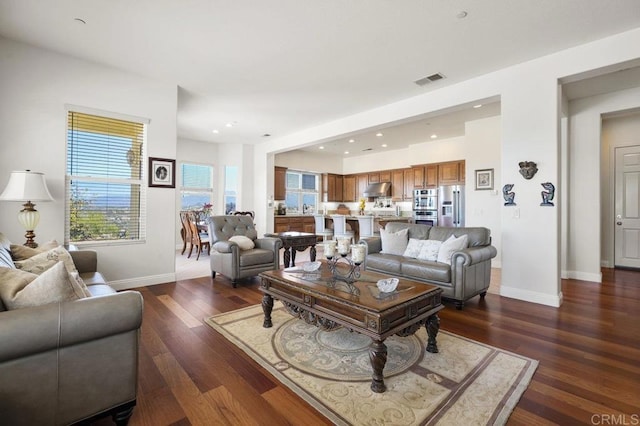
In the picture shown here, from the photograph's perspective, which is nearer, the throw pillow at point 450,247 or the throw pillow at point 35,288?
the throw pillow at point 35,288

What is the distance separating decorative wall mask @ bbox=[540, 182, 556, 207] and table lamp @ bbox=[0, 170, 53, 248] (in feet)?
18.0

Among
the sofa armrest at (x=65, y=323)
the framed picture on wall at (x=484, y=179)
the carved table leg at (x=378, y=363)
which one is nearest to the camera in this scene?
the sofa armrest at (x=65, y=323)

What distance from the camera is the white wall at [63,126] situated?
335 cm

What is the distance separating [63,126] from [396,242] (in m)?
4.55

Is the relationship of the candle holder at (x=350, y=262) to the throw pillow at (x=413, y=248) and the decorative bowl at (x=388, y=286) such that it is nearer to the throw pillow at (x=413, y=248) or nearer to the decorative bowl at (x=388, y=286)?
the decorative bowl at (x=388, y=286)

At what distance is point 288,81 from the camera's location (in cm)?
429

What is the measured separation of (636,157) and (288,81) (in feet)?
20.8

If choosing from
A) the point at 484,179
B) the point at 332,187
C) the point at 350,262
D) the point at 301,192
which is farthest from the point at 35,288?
the point at 332,187

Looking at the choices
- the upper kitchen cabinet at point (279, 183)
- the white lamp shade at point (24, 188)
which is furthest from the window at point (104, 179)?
the upper kitchen cabinet at point (279, 183)

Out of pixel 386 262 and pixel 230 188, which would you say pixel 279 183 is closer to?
pixel 230 188

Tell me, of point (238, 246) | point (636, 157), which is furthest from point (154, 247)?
point (636, 157)

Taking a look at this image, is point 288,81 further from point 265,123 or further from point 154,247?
point 154,247

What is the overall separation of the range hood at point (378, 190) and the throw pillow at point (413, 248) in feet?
15.7

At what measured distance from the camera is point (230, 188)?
8461 mm
